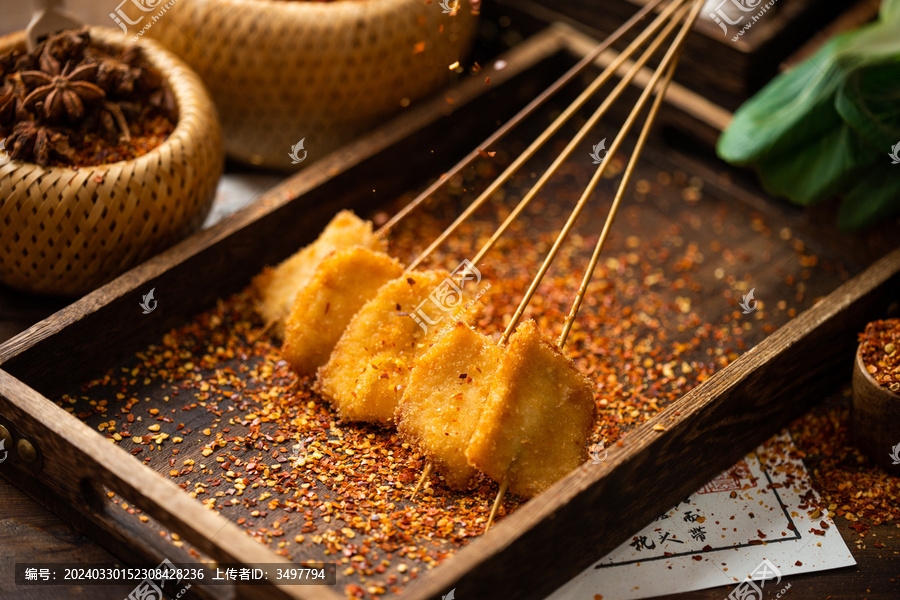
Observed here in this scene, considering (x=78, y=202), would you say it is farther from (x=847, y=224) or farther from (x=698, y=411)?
(x=847, y=224)

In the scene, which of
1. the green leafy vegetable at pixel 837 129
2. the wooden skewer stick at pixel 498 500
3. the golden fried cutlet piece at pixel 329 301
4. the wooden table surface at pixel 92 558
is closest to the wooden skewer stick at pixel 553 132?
the golden fried cutlet piece at pixel 329 301

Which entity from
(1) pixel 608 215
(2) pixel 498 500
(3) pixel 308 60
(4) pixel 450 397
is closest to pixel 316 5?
(3) pixel 308 60

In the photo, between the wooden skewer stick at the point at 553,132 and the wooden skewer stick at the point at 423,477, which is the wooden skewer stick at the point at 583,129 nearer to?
the wooden skewer stick at the point at 553,132

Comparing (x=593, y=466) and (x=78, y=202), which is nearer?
(x=593, y=466)

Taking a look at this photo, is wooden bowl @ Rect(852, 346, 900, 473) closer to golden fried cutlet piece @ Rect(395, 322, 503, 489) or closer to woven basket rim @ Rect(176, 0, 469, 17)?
golden fried cutlet piece @ Rect(395, 322, 503, 489)

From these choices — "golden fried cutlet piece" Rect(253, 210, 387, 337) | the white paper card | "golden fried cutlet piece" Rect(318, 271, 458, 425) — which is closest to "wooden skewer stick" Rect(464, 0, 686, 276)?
"golden fried cutlet piece" Rect(318, 271, 458, 425)

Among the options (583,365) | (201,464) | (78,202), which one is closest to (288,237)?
(78,202)

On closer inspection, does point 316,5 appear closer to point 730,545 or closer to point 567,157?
point 567,157
